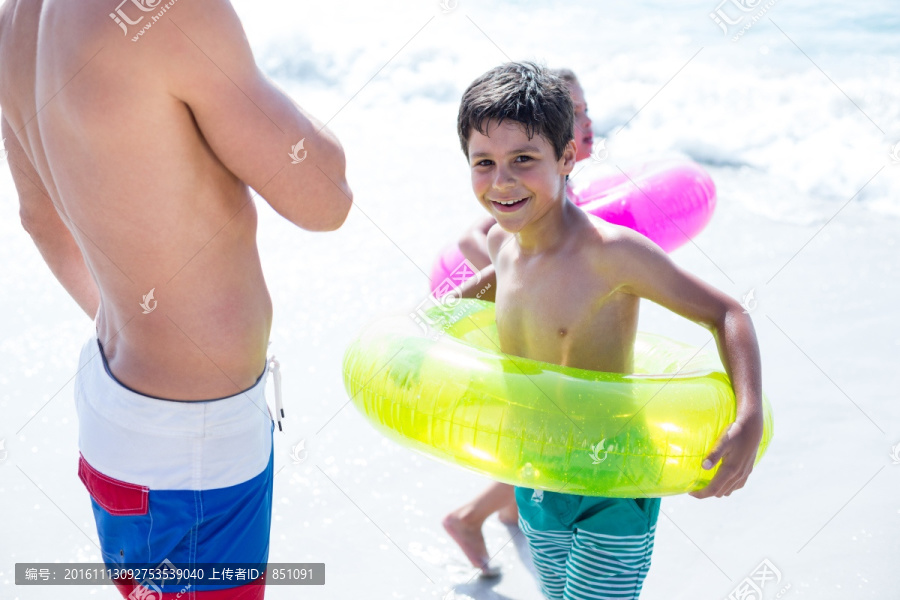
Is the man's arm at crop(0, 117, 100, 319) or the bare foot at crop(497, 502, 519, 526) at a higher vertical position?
the man's arm at crop(0, 117, 100, 319)

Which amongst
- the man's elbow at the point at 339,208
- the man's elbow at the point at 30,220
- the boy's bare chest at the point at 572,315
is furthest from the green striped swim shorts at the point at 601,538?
the man's elbow at the point at 30,220

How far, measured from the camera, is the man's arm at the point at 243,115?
4.54 ft

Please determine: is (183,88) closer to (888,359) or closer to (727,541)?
(727,541)

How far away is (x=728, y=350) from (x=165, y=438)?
1280 millimetres

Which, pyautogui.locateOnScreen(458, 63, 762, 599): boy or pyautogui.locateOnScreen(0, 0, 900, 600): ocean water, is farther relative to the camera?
pyautogui.locateOnScreen(0, 0, 900, 600): ocean water

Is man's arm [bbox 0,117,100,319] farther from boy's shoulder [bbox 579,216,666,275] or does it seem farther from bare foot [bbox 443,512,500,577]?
bare foot [bbox 443,512,500,577]

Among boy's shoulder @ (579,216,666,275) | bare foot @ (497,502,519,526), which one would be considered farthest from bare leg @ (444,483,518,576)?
boy's shoulder @ (579,216,666,275)

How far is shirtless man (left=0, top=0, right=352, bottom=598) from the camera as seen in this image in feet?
4.56

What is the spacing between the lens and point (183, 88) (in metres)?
1.40

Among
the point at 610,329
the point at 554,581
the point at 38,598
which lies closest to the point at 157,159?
the point at 610,329

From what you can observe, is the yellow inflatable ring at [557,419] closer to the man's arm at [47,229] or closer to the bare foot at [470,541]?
the man's arm at [47,229]

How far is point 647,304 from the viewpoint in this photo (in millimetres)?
5121

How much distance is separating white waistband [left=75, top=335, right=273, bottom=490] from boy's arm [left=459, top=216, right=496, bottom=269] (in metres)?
1.75

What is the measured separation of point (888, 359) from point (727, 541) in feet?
5.89
